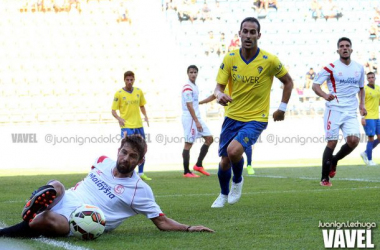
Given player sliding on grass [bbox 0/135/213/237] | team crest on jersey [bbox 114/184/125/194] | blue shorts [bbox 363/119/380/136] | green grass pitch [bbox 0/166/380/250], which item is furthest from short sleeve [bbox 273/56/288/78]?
blue shorts [bbox 363/119/380/136]

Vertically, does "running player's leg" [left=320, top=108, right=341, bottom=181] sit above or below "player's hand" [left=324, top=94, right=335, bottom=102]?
below

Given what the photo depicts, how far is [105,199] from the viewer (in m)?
5.80

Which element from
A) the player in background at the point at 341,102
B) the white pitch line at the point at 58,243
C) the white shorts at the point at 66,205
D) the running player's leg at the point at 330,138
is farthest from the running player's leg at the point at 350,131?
the white pitch line at the point at 58,243

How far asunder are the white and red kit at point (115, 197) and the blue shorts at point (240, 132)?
2.14 metres

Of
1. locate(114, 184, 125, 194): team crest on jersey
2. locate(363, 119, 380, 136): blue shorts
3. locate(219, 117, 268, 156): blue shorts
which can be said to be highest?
locate(219, 117, 268, 156): blue shorts

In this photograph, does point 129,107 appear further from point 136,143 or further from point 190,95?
point 136,143

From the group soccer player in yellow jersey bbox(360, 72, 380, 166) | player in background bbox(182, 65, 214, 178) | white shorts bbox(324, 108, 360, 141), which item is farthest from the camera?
soccer player in yellow jersey bbox(360, 72, 380, 166)

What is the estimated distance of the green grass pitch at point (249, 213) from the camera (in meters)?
5.26

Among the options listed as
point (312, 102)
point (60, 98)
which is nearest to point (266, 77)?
point (312, 102)

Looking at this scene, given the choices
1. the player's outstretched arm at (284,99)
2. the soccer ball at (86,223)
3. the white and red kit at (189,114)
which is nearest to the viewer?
the soccer ball at (86,223)

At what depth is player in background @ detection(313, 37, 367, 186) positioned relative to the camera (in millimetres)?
10875

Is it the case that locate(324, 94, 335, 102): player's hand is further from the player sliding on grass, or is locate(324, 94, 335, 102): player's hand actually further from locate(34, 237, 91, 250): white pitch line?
locate(34, 237, 91, 250): white pitch line

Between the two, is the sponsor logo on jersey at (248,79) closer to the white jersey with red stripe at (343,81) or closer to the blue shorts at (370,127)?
the white jersey with red stripe at (343,81)

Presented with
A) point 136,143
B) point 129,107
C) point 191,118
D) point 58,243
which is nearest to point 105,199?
point 136,143
